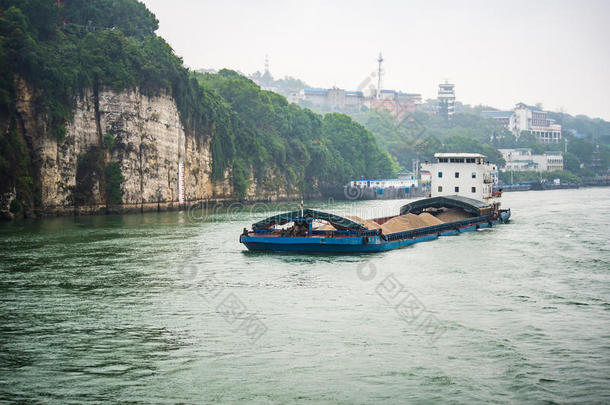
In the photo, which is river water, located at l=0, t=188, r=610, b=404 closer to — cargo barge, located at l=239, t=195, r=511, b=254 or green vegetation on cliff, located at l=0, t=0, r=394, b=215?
cargo barge, located at l=239, t=195, r=511, b=254

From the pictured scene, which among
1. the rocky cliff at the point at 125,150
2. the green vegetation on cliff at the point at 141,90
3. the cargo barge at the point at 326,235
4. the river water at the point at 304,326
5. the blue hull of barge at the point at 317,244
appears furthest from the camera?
the rocky cliff at the point at 125,150

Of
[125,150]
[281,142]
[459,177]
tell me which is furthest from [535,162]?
[125,150]

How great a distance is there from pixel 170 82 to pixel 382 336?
225 ft

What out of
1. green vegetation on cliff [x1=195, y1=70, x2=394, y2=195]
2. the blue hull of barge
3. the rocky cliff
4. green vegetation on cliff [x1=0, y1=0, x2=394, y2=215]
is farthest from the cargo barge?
green vegetation on cliff [x1=195, y1=70, x2=394, y2=195]

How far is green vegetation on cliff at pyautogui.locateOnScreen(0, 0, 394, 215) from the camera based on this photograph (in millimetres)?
64938

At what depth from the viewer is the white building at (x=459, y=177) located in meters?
60.9

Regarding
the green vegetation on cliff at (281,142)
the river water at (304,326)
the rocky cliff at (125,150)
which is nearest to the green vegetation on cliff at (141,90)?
Result: the green vegetation on cliff at (281,142)

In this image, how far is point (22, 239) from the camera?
4591 centimetres

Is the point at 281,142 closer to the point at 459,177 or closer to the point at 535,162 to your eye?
the point at 459,177

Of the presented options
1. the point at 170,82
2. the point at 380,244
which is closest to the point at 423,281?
the point at 380,244

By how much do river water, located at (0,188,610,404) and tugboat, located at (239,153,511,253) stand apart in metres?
1.14

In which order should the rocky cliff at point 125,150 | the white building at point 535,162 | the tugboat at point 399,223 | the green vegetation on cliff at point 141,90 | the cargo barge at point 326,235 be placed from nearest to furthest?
the cargo barge at point 326,235 → the tugboat at point 399,223 → the green vegetation on cliff at point 141,90 → the rocky cliff at point 125,150 → the white building at point 535,162

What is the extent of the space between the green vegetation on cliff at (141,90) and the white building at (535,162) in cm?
6607

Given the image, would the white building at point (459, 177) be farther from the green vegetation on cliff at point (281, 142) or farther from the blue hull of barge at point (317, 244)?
the green vegetation on cliff at point (281, 142)
